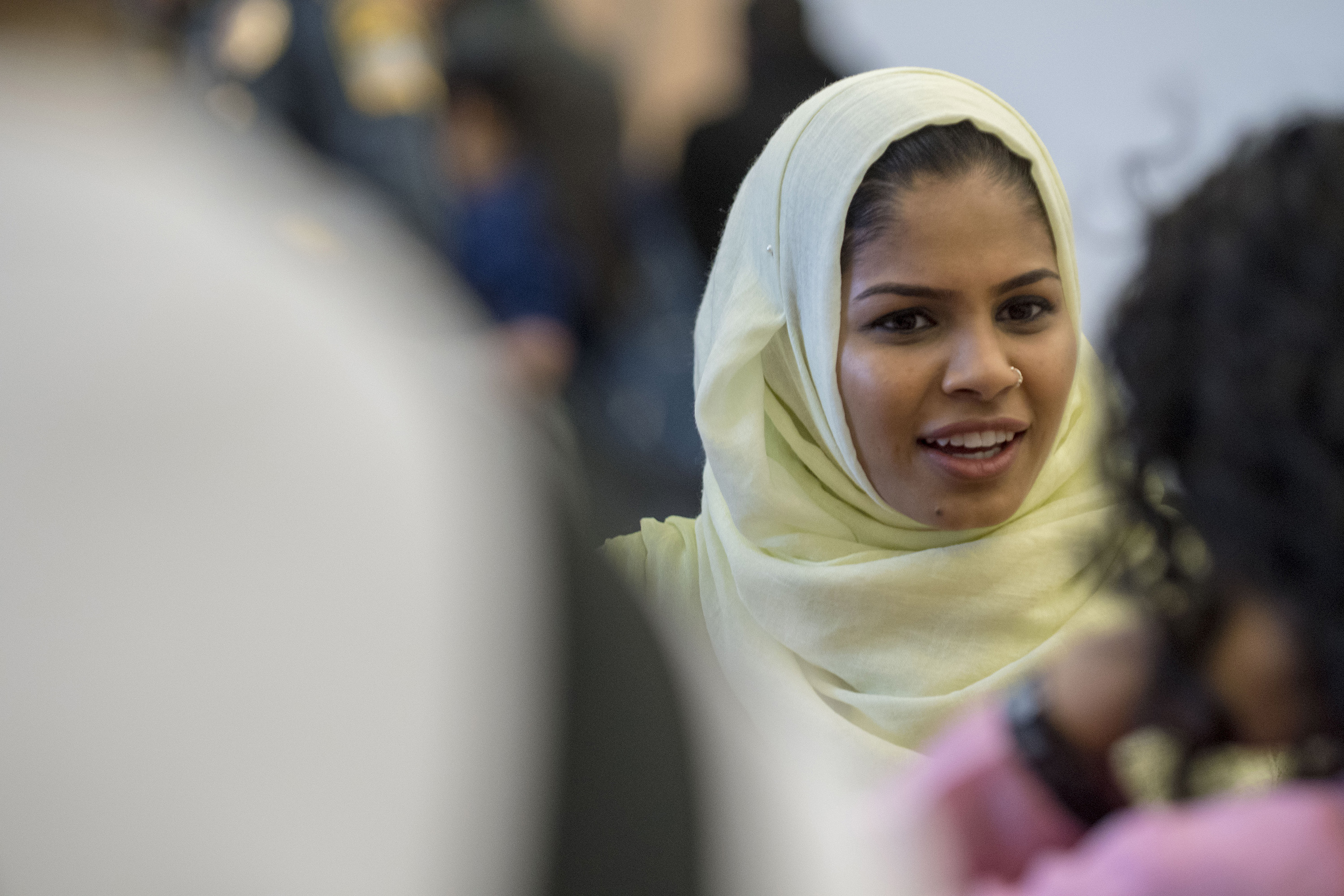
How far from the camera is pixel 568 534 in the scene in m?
0.43

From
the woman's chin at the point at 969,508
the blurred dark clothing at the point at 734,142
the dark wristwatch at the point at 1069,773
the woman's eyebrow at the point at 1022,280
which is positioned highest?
the blurred dark clothing at the point at 734,142

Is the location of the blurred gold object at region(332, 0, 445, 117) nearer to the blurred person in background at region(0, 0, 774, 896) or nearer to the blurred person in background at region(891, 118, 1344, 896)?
the blurred person in background at region(891, 118, 1344, 896)

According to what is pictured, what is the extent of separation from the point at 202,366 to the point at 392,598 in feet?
0.31

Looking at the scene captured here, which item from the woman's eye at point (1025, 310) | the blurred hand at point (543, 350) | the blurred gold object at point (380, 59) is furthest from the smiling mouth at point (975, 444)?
the blurred gold object at point (380, 59)

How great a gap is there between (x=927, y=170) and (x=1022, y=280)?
14cm

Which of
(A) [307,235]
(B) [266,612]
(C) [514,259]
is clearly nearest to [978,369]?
(A) [307,235]

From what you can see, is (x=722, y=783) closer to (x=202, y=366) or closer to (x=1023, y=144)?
(x=202, y=366)

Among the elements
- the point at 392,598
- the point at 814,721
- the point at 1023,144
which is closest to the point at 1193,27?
the point at 1023,144

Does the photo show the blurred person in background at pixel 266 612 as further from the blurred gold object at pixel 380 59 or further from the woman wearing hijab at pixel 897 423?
the blurred gold object at pixel 380 59

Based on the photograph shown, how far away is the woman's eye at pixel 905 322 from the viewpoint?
1.16 m

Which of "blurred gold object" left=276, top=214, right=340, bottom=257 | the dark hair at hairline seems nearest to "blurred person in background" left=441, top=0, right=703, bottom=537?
the dark hair at hairline

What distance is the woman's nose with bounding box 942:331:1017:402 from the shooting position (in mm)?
1110

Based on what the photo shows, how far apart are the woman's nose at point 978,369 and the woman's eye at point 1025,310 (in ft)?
0.11

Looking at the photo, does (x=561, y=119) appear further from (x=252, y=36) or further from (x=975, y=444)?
(x=975, y=444)
